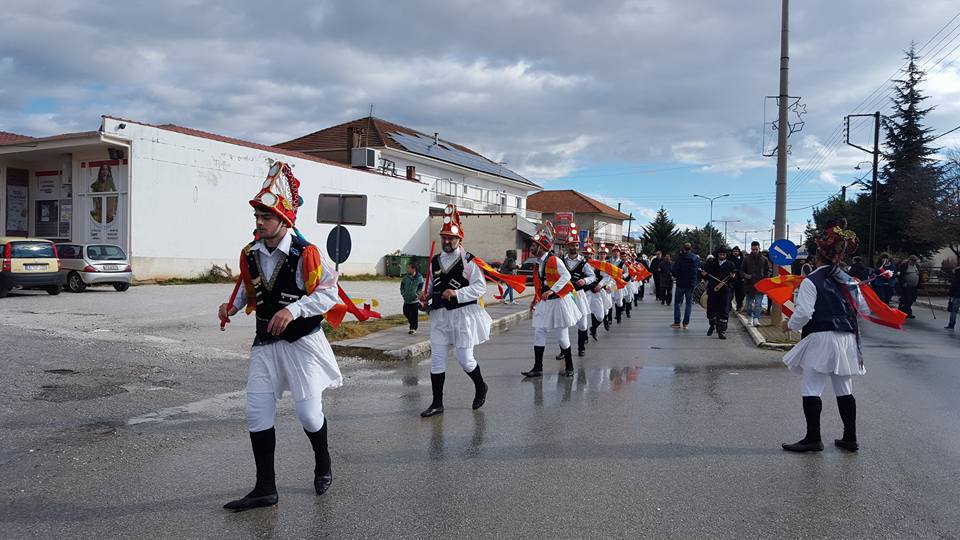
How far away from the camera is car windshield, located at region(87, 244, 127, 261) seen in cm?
2120

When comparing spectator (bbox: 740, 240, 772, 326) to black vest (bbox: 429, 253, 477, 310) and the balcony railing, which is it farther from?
the balcony railing

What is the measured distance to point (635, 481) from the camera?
5.17 metres

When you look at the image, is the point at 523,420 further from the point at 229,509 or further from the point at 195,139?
the point at 195,139

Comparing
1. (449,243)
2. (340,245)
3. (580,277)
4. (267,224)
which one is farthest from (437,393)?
(340,245)

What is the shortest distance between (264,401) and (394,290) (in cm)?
2429

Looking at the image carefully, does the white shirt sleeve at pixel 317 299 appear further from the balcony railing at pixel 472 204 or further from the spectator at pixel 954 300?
the balcony railing at pixel 472 204

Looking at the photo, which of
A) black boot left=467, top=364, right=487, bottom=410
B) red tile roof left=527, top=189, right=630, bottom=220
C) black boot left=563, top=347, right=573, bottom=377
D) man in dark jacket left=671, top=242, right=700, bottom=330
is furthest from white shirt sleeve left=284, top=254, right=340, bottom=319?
red tile roof left=527, top=189, right=630, bottom=220

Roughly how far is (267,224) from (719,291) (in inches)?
477

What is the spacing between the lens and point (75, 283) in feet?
69.2

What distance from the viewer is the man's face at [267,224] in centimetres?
462

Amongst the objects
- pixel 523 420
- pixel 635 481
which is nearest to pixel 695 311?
pixel 523 420

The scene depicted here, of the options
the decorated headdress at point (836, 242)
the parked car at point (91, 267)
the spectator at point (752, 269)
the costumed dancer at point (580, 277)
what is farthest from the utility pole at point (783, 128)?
the parked car at point (91, 267)

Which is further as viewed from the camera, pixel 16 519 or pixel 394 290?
pixel 394 290

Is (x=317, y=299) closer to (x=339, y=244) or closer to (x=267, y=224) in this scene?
(x=267, y=224)
